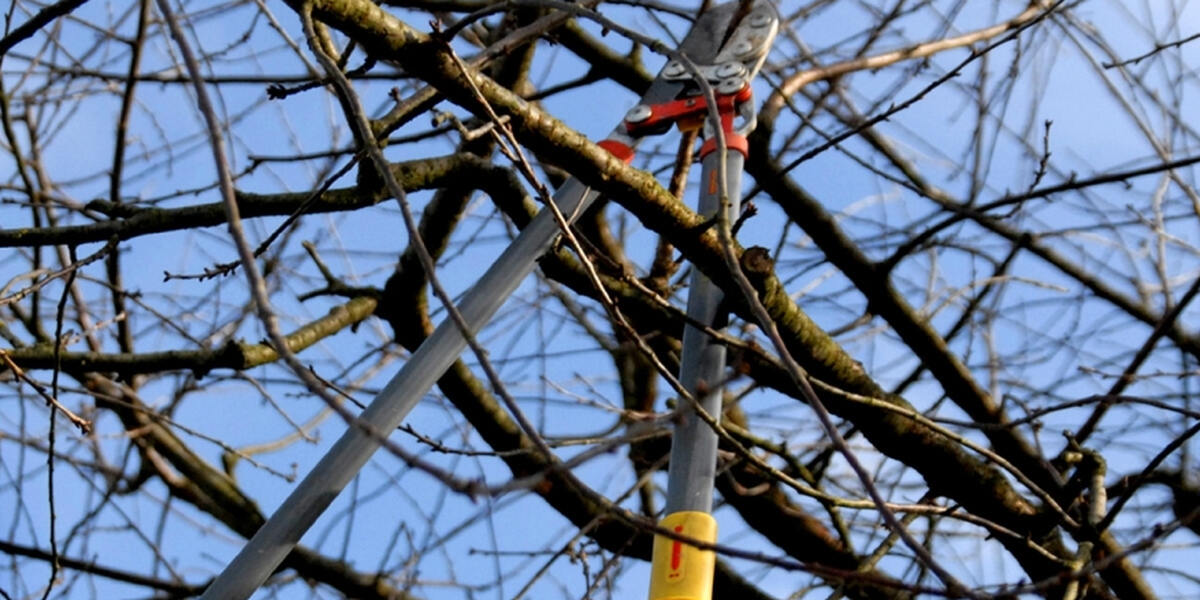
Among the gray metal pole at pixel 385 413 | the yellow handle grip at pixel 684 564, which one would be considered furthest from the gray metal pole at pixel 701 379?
the gray metal pole at pixel 385 413

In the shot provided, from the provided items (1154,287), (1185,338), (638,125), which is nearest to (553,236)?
(638,125)

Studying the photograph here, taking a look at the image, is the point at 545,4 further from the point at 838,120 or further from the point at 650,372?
the point at 650,372

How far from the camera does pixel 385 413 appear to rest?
5.88 feet

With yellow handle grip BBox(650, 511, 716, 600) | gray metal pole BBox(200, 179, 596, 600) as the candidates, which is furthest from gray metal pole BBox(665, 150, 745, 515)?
gray metal pole BBox(200, 179, 596, 600)

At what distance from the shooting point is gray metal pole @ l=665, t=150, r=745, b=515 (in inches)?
69.4

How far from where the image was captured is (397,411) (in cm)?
180

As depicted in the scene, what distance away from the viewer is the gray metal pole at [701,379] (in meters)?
1.76

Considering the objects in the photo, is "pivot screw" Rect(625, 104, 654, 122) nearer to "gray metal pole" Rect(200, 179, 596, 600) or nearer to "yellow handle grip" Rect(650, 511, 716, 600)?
"gray metal pole" Rect(200, 179, 596, 600)

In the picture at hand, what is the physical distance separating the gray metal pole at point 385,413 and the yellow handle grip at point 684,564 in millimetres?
396

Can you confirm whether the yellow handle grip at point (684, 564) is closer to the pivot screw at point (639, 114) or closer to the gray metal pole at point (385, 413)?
the gray metal pole at point (385, 413)

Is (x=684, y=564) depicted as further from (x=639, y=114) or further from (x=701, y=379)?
(x=639, y=114)

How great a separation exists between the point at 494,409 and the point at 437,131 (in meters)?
0.71

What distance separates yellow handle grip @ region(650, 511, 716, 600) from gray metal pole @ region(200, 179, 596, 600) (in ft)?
1.30

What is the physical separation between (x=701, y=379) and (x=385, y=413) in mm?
462
